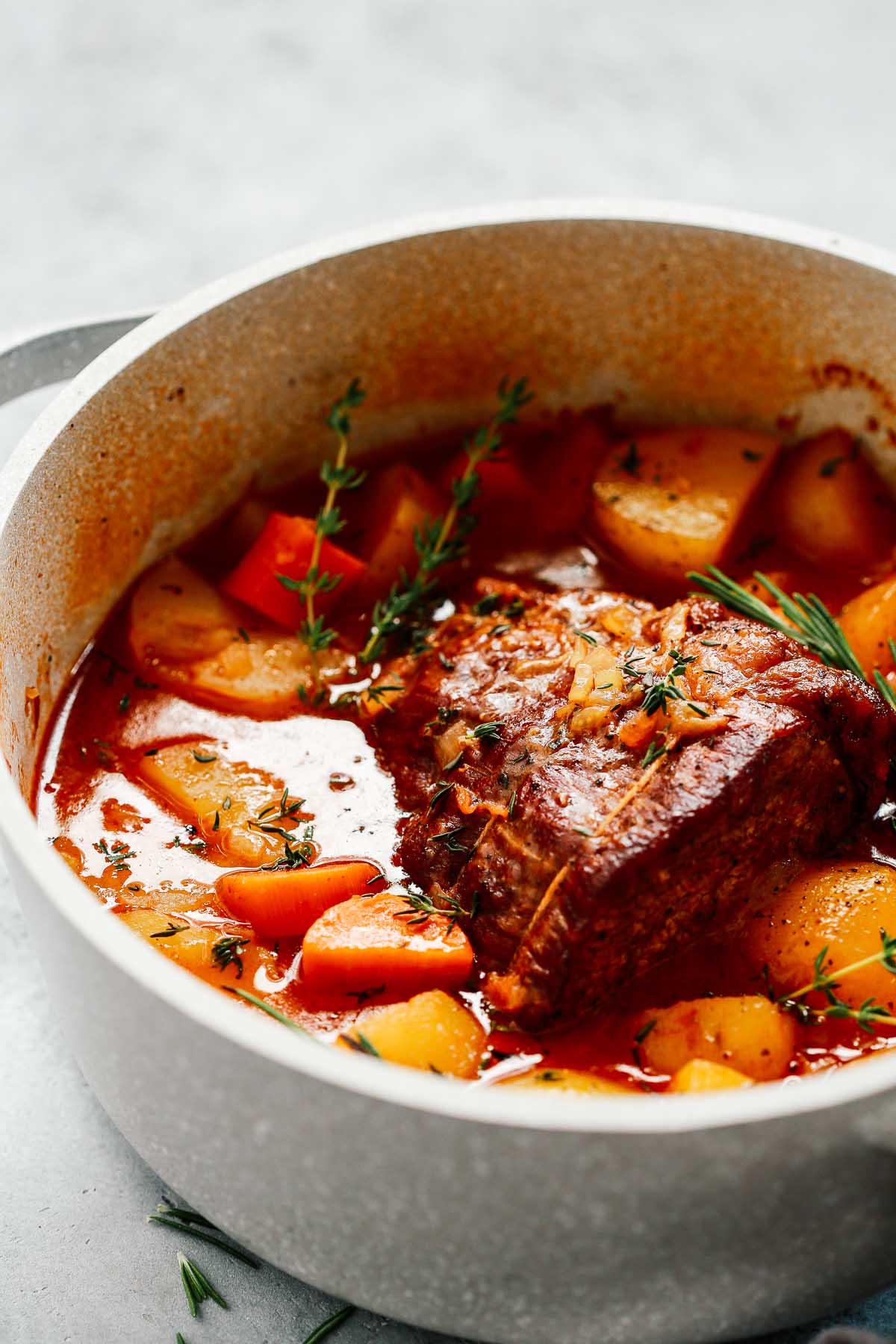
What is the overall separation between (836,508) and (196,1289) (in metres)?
1.99

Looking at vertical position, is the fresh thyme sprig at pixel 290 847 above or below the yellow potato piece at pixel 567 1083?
above

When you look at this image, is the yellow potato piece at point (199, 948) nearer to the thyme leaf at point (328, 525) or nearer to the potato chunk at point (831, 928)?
the thyme leaf at point (328, 525)

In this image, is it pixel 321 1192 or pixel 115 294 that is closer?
pixel 321 1192

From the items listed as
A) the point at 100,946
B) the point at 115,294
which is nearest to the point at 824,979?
the point at 100,946

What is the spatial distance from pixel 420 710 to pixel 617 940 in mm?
609

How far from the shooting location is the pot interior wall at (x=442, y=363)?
2834 mm

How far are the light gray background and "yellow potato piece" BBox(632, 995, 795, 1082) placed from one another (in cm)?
240

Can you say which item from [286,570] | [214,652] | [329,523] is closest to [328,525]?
[329,523]

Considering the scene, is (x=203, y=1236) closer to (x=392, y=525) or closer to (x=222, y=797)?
(x=222, y=797)

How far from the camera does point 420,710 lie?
2631 millimetres

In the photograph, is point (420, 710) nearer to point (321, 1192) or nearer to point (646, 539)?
point (646, 539)

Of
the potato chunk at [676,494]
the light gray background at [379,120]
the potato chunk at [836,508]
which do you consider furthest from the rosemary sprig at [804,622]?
the light gray background at [379,120]

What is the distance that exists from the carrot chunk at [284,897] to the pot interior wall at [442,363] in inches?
20.7

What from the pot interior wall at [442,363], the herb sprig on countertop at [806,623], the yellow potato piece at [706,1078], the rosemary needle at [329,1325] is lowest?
the rosemary needle at [329,1325]
